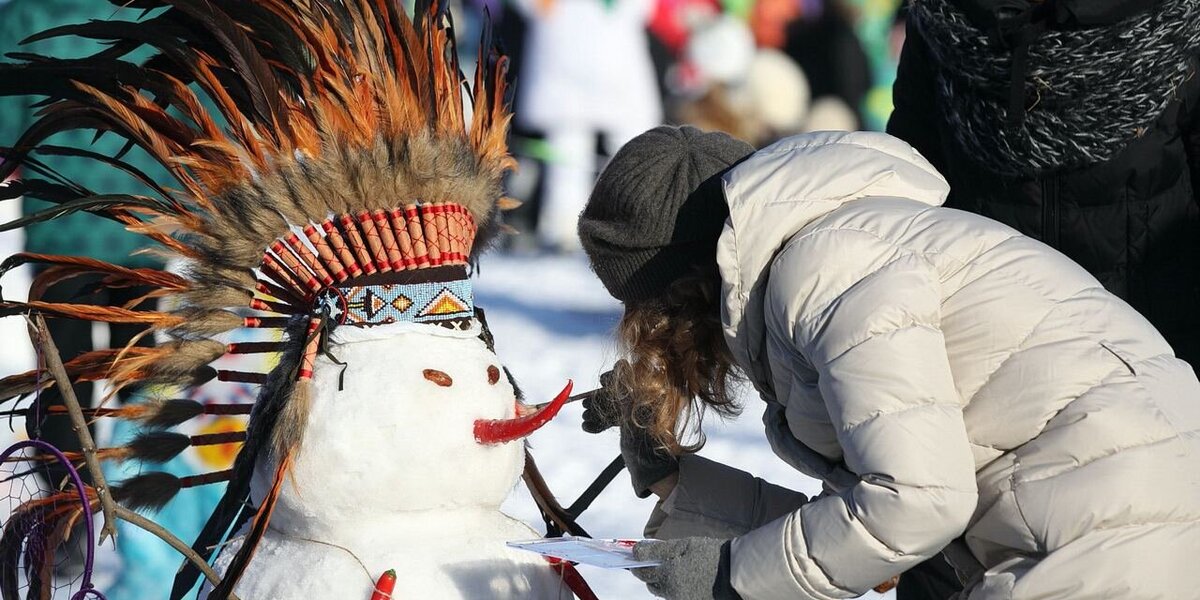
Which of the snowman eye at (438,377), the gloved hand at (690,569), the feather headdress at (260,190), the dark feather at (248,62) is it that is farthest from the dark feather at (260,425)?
the gloved hand at (690,569)

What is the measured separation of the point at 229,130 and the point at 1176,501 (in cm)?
130

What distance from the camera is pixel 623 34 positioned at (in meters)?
6.93

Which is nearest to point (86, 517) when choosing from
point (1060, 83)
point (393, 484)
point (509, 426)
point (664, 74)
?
Answer: point (393, 484)

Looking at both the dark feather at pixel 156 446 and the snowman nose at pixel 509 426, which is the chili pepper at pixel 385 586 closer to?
the snowman nose at pixel 509 426

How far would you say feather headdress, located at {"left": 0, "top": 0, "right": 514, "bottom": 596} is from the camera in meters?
1.77

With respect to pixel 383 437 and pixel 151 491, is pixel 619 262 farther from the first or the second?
pixel 151 491

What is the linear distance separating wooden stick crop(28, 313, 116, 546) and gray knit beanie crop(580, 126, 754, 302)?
2.23 ft

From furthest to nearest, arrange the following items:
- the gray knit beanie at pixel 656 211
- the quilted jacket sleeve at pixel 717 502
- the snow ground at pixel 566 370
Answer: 1. the snow ground at pixel 566 370
2. the quilted jacket sleeve at pixel 717 502
3. the gray knit beanie at pixel 656 211

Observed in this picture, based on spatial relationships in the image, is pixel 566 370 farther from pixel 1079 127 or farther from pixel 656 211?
pixel 656 211

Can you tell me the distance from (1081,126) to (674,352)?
0.71 meters

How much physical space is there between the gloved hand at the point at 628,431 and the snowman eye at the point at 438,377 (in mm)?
230

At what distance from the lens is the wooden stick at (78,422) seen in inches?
63.5

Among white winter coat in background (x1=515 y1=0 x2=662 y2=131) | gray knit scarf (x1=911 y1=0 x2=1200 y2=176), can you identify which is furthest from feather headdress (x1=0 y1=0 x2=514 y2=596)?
white winter coat in background (x1=515 y1=0 x2=662 y2=131)

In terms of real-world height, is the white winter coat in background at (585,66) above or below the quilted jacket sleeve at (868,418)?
below
